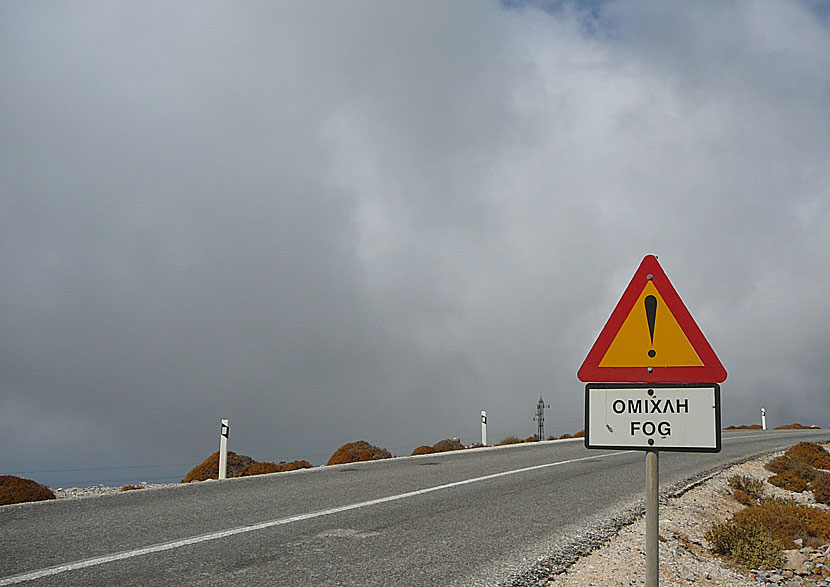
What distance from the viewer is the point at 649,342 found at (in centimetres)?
417

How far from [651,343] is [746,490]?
1095 centimetres

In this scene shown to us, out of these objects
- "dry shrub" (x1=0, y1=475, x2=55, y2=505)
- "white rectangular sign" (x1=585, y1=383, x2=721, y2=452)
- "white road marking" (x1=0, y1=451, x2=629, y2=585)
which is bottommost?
"dry shrub" (x1=0, y1=475, x2=55, y2=505)

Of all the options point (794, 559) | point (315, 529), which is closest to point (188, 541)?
point (315, 529)

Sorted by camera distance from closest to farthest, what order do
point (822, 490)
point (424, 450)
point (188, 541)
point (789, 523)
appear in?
point (188, 541)
point (789, 523)
point (822, 490)
point (424, 450)

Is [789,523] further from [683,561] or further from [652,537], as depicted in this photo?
[652,537]

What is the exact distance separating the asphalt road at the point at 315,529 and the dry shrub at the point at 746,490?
3.73 ft

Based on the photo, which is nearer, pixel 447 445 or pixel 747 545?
pixel 747 545

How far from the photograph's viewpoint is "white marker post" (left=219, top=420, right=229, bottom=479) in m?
13.2

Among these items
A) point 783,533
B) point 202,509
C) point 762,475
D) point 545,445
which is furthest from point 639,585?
point 545,445

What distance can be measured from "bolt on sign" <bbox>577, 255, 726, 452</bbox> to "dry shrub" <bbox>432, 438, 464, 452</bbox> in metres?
17.6

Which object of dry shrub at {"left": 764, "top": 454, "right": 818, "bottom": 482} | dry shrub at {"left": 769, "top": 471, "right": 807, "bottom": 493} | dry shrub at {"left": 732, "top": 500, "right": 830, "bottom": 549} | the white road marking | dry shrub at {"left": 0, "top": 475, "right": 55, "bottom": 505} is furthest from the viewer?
dry shrub at {"left": 764, "top": 454, "right": 818, "bottom": 482}

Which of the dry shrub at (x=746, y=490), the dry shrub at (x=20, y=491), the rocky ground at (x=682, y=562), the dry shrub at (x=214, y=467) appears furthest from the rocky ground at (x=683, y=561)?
the dry shrub at (x=214, y=467)

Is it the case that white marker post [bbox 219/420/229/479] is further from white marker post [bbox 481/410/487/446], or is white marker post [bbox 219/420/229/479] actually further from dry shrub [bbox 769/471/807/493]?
dry shrub [bbox 769/471/807/493]

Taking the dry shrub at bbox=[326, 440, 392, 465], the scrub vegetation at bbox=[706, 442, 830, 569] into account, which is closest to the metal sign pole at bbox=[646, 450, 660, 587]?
the scrub vegetation at bbox=[706, 442, 830, 569]
